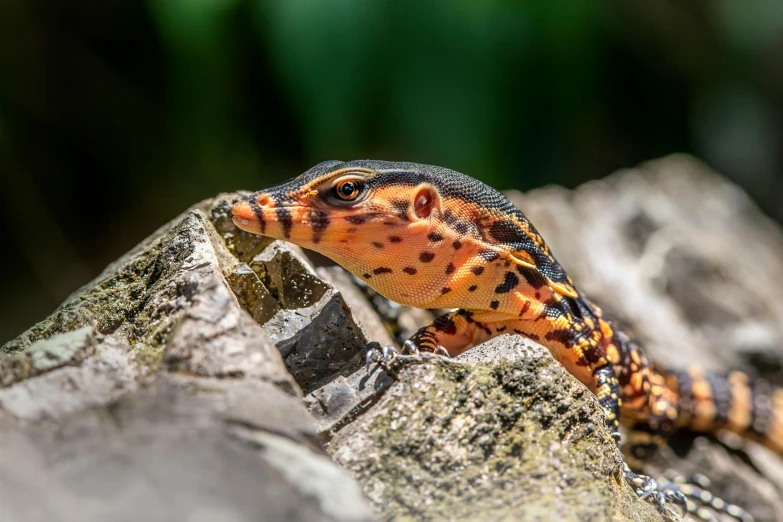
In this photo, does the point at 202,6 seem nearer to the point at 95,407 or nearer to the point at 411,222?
the point at 411,222

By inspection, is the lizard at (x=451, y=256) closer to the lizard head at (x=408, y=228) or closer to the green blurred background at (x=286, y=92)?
the lizard head at (x=408, y=228)

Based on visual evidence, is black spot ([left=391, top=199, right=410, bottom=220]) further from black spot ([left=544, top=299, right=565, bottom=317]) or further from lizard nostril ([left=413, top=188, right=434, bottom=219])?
black spot ([left=544, top=299, right=565, bottom=317])

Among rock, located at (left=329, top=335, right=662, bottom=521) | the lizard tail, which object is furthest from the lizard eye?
the lizard tail

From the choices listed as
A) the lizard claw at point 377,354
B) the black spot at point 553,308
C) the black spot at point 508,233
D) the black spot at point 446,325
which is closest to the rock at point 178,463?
the lizard claw at point 377,354

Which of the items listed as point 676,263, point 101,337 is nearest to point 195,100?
point 676,263

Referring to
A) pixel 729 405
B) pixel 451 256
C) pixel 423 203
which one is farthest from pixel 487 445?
pixel 729 405

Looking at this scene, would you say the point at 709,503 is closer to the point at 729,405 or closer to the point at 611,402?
the point at 729,405

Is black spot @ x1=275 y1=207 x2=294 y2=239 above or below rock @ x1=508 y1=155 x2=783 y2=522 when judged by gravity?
above
